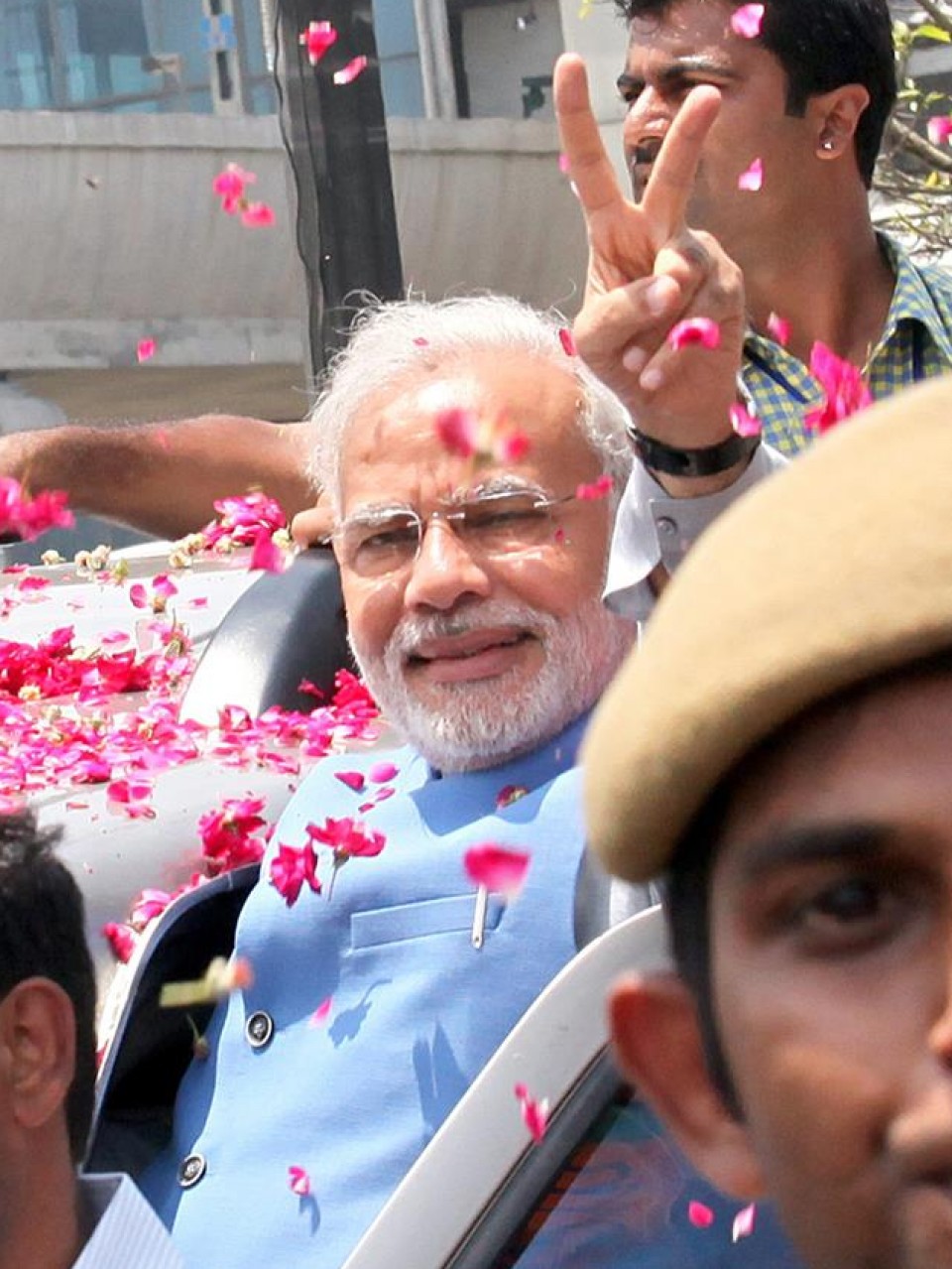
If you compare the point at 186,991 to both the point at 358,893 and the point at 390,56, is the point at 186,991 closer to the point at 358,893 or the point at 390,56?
the point at 358,893

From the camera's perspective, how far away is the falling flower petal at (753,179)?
12.2 ft

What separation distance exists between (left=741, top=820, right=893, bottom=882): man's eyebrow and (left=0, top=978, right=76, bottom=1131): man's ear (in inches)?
51.8

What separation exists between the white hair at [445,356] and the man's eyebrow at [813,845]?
2.12m

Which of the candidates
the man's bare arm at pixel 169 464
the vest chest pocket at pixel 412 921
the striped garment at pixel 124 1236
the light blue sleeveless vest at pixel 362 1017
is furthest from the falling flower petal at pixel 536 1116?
the man's bare arm at pixel 169 464

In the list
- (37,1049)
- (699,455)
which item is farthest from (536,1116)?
(699,455)

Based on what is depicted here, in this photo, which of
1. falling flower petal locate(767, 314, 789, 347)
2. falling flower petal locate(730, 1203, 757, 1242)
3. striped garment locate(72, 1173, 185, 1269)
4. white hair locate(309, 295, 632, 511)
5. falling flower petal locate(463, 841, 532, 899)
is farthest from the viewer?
falling flower petal locate(767, 314, 789, 347)

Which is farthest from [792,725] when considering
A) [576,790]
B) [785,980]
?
[576,790]

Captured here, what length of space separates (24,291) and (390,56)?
5.11 m

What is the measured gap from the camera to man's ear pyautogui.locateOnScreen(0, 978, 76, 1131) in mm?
2473

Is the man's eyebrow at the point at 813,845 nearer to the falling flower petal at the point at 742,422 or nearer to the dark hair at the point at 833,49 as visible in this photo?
the falling flower petal at the point at 742,422

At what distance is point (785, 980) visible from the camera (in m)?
1.29

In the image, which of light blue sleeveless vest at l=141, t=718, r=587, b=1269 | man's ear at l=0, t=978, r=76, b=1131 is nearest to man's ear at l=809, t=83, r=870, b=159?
light blue sleeveless vest at l=141, t=718, r=587, b=1269

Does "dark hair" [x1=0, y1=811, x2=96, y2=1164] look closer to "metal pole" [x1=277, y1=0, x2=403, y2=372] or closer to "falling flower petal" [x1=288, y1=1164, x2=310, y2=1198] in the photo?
"falling flower petal" [x1=288, y1=1164, x2=310, y2=1198]

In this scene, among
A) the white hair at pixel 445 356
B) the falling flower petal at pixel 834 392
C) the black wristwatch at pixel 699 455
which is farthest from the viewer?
the white hair at pixel 445 356
